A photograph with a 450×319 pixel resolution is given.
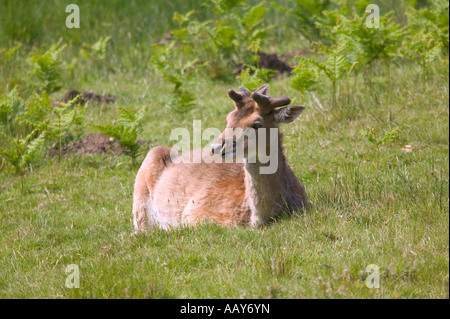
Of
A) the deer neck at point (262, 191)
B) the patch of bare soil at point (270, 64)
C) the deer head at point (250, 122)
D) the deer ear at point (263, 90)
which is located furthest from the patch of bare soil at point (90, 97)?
the deer neck at point (262, 191)

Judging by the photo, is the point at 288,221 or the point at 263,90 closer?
the point at 288,221

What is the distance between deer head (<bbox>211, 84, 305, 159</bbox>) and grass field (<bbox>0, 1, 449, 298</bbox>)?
2.93 feet

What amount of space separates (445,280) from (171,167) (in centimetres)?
469

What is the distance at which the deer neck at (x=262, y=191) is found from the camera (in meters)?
7.57

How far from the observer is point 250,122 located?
7469 mm

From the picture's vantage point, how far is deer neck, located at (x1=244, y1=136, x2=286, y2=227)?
7.57m

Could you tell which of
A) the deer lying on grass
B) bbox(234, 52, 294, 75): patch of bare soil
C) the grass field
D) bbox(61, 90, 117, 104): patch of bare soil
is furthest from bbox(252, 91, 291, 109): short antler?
bbox(234, 52, 294, 75): patch of bare soil

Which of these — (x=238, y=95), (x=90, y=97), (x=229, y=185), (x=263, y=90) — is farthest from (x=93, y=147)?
(x=238, y=95)

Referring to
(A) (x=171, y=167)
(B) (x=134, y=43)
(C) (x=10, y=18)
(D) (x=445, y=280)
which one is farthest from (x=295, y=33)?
(D) (x=445, y=280)

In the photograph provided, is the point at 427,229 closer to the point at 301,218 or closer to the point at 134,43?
the point at 301,218

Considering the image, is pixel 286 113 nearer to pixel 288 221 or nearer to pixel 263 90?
pixel 263 90

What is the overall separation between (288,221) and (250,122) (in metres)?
1.20

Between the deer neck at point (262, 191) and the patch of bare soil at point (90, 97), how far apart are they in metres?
6.61

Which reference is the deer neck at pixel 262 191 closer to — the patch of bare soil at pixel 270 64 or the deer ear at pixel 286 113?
the deer ear at pixel 286 113
